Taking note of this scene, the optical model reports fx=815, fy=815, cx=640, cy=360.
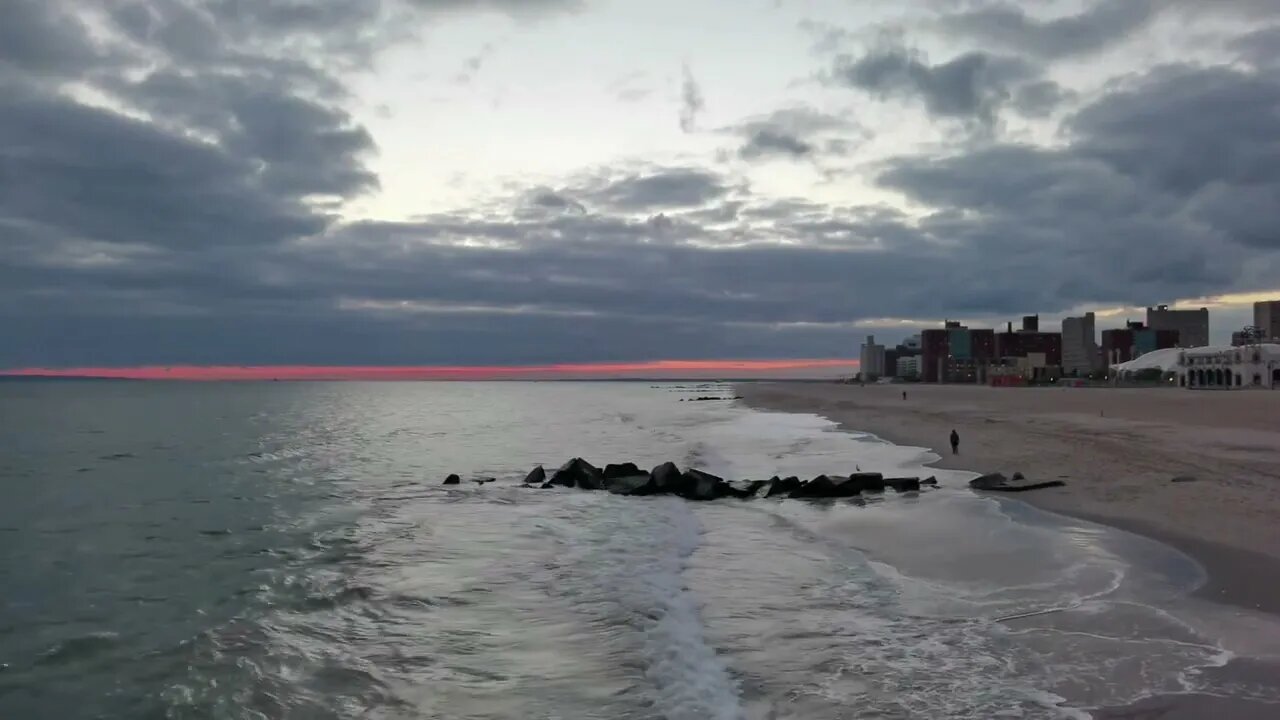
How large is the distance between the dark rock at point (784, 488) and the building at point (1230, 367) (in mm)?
103073

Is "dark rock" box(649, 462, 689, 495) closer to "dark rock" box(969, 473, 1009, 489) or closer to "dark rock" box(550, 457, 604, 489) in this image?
"dark rock" box(550, 457, 604, 489)

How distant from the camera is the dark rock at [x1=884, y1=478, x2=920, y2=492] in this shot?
75.4 ft

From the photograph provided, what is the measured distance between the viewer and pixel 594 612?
11.7 m

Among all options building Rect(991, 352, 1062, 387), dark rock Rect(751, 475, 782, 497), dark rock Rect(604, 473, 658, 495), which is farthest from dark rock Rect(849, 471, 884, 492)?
building Rect(991, 352, 1062, 387)

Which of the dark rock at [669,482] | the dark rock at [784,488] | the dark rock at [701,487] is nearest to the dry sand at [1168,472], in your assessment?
the dark rock at [784,488]

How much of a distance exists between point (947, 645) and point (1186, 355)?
13178cm

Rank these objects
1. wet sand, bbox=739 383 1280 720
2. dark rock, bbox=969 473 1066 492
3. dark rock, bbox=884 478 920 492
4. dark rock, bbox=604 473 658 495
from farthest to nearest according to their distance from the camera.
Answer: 1. dark rock, bbox=604 473 658 495
2. dark rock, bbox=884 478 920 492
3. dark rock, bbox=969 473 1066 492
4. wet sand, bbox=739 383 1280 720

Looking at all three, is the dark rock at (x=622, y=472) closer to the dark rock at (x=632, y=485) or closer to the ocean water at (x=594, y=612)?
the dark rock at (x=632, y=485)

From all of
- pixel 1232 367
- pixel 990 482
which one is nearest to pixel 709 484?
pixel 990 482

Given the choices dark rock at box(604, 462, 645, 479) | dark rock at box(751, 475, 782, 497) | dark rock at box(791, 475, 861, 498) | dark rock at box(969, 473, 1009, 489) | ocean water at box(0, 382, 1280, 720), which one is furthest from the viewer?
dark rock at box(604, 462, 645, 479)

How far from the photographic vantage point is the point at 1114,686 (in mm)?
7559

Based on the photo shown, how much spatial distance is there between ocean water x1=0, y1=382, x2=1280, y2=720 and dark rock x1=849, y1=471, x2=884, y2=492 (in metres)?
1.42

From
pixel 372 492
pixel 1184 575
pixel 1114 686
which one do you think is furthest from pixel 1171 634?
pixel 372 492

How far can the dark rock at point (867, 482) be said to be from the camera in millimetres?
23328
